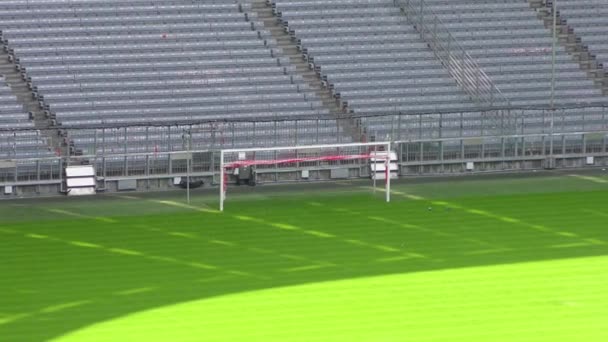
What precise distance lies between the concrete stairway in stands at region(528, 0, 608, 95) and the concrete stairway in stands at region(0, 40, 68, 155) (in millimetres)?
14123

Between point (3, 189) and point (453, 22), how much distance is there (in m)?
14.0

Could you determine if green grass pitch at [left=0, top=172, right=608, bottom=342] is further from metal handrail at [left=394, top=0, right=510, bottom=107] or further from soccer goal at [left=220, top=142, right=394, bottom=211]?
metal handrail at [left=394, top=0, right=510, bottom=107]

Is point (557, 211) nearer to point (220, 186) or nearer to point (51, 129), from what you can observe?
point (220, 186)

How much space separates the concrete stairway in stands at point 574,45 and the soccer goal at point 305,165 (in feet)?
27.3

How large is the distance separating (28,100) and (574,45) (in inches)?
574

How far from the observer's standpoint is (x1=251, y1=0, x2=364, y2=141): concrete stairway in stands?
38594 mm

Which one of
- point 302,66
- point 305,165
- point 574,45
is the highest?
point 574,45

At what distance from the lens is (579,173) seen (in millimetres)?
38406

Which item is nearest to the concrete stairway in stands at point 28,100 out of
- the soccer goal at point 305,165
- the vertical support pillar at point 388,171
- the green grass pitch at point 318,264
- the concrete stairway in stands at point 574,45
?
the green grass pitch at point 318,264

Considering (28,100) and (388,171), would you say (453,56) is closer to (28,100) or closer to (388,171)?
(388,171)

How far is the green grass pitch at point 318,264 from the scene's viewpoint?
25.0 meters

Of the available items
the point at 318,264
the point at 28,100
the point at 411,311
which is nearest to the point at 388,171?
the point at 318,264

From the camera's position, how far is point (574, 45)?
43.8 metres

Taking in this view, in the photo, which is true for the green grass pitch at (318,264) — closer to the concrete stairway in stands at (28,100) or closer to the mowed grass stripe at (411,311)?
the mowed grass stripe at (411,311)
